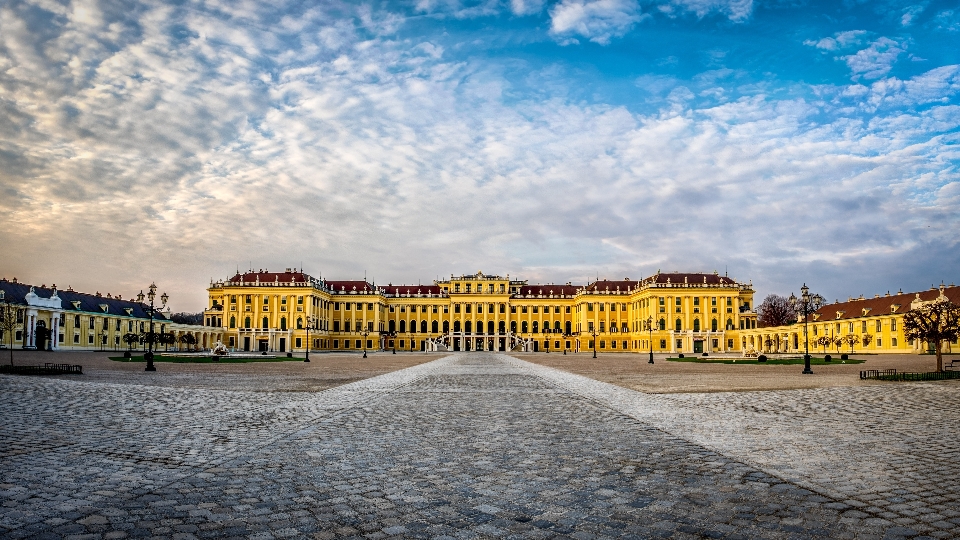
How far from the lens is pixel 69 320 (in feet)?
263

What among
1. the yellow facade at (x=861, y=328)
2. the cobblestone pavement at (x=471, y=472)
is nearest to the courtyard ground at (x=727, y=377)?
the cobblestone pavement at (x=471, y=472)

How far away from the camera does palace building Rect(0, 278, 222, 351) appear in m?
72.2

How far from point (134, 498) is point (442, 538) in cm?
328

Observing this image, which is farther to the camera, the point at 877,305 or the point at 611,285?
the point at 611,285

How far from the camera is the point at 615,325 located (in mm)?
130750

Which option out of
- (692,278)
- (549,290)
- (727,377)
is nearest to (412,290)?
(549,290)

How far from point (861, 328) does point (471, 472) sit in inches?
3757

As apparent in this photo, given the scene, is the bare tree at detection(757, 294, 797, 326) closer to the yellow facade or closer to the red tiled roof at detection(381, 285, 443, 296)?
the yellow facade

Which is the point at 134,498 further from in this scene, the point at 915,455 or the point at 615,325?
the point at 615,325

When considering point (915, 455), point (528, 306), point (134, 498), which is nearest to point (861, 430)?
point (915, 455)

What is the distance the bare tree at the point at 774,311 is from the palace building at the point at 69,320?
105 meters

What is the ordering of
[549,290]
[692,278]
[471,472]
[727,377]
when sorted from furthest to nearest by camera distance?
[549,290] < [692,278] < [727,377] < [471,472]

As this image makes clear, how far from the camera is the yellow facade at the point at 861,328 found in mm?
77875

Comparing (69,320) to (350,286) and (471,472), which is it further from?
(471,472)
